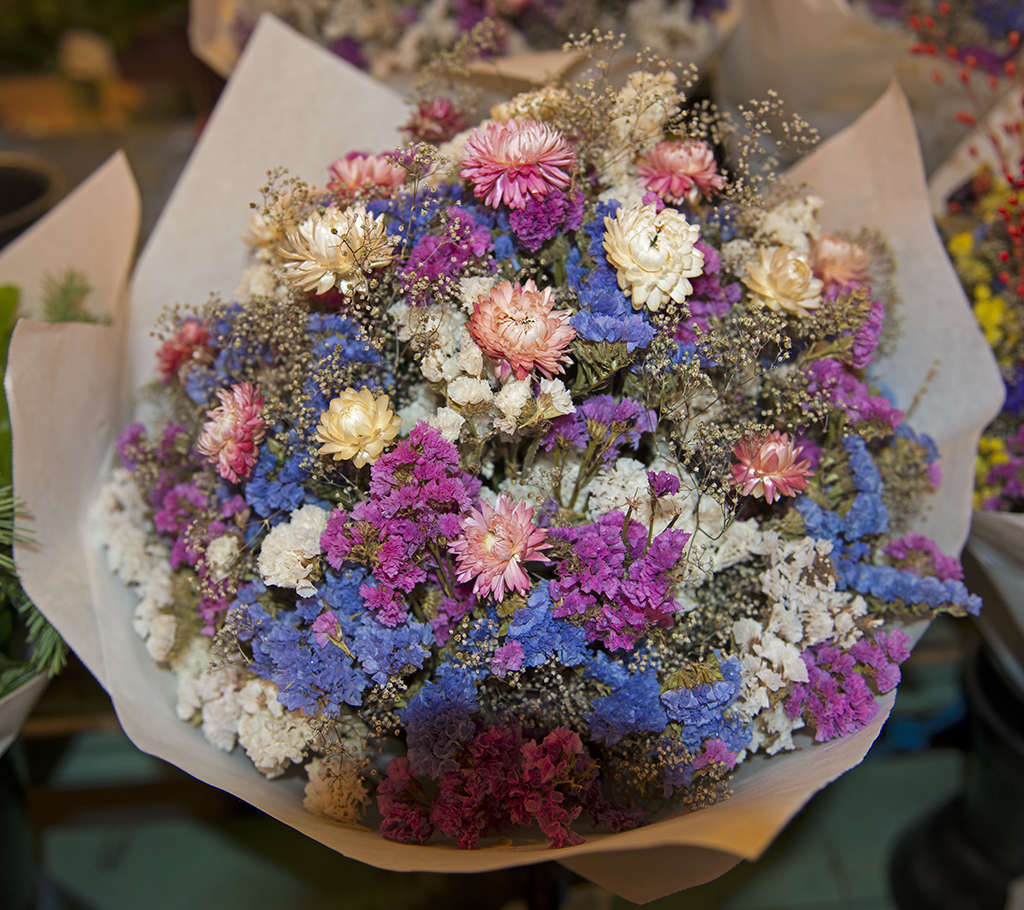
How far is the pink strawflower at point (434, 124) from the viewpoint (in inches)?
35.7

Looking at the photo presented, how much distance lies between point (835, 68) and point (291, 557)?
1280 millimetres

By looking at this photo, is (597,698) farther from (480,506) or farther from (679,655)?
(480,506)

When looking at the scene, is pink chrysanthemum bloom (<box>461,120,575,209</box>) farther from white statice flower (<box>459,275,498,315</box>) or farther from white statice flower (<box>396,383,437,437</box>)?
white statice flower (<box>396,383,437,437</box>)

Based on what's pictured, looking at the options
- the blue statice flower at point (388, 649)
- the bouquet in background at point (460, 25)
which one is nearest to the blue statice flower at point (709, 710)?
the blue statice flower at point (388, 649)

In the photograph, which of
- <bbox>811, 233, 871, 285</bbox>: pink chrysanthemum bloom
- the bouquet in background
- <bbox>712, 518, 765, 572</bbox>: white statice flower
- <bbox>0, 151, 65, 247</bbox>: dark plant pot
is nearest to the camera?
<bbox>712, 518, 765, 572</bbox>: white statice flower

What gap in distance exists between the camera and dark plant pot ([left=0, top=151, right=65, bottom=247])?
1324 millimetres

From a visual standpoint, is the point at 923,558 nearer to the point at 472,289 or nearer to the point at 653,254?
the point at 653,254

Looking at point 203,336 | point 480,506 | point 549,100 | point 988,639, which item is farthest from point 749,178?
point 988,639

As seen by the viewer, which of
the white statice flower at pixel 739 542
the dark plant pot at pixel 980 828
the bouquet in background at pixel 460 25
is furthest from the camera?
the bouquet in background at pixel 460 25

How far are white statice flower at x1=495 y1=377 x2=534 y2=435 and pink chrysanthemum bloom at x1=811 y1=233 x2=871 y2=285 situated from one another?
41 cm

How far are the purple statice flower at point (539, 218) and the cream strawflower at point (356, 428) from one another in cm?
20

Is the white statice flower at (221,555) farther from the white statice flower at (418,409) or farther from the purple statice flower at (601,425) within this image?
the purple statice flower at (601,425)

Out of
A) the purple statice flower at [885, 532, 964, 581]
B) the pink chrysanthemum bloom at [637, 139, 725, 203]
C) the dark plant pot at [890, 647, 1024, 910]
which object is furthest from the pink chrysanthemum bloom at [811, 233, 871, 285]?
the dark plant pot at [890, 647, 1024, 910]

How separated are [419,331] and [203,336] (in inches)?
11.5
